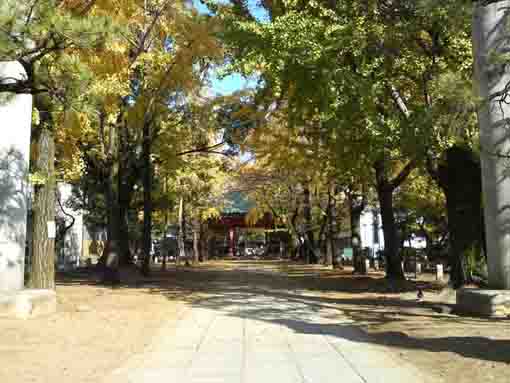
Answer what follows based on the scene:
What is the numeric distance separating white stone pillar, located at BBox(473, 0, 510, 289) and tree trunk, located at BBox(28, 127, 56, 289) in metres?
10.2

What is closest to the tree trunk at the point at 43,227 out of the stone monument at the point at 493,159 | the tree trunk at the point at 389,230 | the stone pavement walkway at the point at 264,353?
the stone pavement walkway at the point at 264,353

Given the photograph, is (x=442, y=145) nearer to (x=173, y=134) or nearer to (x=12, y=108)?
(x=12, y=108)

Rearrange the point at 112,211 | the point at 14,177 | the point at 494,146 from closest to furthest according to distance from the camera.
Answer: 1. the point at 494,146
2. the point at 14,177
3. the point at 112,211

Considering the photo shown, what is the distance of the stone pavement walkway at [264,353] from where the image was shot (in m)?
7.07

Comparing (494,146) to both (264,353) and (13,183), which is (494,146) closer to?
(264,353)

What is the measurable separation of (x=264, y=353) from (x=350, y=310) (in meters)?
5.91

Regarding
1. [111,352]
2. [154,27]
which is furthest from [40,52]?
[154,27]

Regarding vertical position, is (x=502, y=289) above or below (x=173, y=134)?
below

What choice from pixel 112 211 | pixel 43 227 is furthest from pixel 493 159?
pixel 112 211

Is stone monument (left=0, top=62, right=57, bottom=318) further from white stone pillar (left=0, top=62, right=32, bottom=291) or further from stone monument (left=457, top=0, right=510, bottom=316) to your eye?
stone monument (left=457, top=0, right=510, bottom=316)

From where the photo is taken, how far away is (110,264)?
72.4 feet

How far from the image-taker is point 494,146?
1243cm

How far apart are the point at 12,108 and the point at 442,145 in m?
10.4

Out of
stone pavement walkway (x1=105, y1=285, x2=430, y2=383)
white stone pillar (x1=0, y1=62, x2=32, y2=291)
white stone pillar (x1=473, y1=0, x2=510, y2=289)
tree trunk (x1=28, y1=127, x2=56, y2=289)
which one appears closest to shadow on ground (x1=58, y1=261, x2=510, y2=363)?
stone pavement walkway (x1=105, y1=285, x2=430, y2=383)
